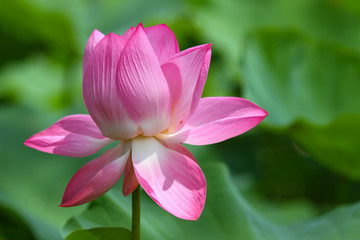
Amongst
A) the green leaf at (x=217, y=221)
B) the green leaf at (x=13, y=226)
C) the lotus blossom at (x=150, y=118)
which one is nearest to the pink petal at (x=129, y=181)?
the lotus blossom at (x=150, y=118)

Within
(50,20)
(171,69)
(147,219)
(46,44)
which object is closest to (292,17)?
(50,20)

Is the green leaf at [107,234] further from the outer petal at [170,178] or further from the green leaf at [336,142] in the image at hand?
the green leaf at [336,142]

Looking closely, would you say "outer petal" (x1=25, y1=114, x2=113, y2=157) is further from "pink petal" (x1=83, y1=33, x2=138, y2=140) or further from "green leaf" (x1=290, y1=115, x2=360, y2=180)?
"green leaf" (x1=290, y1=115, x2=360, y2=180)

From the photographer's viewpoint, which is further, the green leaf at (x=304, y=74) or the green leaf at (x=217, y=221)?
the green leaf at (x=304, y=74)

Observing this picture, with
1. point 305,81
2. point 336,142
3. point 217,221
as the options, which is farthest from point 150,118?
point 305,81

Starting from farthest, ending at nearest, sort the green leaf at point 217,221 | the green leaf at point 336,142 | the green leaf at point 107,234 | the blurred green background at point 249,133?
the green leaf at point 336,142 < the blurred green background at point 249,133 < the green leaf at point 217,221 < the green leaf at point 107,234

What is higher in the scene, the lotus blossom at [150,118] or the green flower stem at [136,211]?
the lotus blossom at [150,118]

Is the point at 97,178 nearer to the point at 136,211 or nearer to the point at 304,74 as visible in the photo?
the point at 136,211
